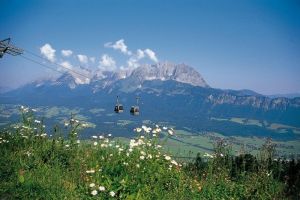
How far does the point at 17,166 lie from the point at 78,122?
3.26m

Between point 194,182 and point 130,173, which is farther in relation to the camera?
point 194,182

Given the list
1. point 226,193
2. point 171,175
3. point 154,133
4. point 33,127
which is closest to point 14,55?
point 33,127

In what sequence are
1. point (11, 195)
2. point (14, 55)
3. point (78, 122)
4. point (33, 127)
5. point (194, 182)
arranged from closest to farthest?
point (11, 195), point (194, 182), point (78, 122), point (33, 127), point (14, 55)

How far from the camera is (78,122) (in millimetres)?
14156

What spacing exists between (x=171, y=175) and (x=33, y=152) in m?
5.50

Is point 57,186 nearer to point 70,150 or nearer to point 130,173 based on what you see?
point 130,173

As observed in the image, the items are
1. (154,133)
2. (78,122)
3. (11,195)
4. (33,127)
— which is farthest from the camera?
(33,127)

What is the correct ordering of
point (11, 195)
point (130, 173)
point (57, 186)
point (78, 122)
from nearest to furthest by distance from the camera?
point (11, 195)
point (57, 186)
point (130, 173)
point (78, 122)

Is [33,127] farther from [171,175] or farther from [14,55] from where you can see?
[171,175]

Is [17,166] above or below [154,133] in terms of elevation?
below

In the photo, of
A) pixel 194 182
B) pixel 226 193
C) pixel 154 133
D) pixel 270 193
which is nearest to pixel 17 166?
pixel 154 133

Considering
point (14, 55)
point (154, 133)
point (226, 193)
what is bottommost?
point (226, 193)

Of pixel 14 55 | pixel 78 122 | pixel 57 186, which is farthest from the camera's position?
pixel 14 55

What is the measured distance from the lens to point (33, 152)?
13133 millimetres
